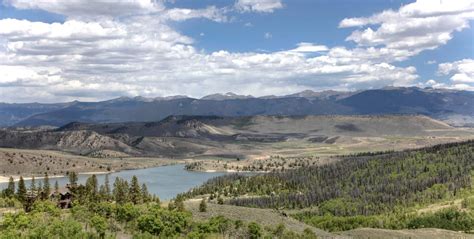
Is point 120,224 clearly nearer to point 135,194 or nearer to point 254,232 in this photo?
point 254,232

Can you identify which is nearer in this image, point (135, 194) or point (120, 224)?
point (120, 224)

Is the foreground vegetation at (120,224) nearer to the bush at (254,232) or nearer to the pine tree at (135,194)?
the bush at (254,232)

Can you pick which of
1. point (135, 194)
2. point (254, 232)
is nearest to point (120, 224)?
point (254, 232)

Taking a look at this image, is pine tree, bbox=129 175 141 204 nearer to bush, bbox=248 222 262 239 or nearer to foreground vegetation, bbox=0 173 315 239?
foreground vegetation, bbox=0 173 315 239

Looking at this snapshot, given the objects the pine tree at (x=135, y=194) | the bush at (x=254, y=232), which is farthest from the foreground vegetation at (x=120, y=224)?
the pine tree at (x=135, y=194)

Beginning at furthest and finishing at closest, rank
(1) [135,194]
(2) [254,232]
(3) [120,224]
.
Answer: (1) [135,194] → (3) [120,224] → (2) [254,232]

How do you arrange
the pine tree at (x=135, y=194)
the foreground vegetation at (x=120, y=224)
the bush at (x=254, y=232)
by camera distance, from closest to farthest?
the foreground vegetation at (x=120, y=224)
the bush at (x=254, y=232)
the pine tree at (x=135, y=194)

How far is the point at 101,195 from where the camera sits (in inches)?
6796

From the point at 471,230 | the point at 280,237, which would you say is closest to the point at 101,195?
the point at 280,237

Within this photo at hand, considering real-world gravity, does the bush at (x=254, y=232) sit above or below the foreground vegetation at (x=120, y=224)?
below

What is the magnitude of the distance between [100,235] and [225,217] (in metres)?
34.6

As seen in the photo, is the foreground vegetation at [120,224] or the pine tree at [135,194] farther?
the pine tree at [135,194]

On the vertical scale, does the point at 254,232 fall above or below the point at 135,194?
below

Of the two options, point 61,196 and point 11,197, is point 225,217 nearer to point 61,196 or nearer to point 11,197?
point 61,196
